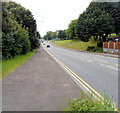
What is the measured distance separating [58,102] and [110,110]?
2.04 m

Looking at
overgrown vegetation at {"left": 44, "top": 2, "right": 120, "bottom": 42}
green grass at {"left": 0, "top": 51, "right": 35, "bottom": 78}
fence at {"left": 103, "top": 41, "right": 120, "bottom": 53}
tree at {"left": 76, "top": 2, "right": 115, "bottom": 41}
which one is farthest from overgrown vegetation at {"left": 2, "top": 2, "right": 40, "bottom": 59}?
fence at {"left": 103, "top": 41, "right": 120, "bottom": 53}

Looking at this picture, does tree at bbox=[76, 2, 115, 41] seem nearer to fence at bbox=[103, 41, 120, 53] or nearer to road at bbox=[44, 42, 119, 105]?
fence at bbox=[103, 41, 120, 53]

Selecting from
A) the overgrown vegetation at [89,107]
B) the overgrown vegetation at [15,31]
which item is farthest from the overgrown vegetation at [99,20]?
the overgrown vegetation at [89,107]

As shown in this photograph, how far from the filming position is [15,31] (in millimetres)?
22484

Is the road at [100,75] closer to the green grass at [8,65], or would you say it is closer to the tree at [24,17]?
the green grass at [8,65]

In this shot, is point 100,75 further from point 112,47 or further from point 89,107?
point 112,47

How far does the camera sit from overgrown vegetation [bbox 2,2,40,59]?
18.7 meters

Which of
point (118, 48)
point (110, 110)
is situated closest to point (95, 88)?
point (110, 110)

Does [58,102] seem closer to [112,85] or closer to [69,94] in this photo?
[69,94]

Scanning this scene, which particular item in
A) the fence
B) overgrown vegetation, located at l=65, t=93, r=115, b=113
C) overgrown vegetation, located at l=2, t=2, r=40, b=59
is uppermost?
overgrown vegetation, located at l=2, t=2, r=40, b=59

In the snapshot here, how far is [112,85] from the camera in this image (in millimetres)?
8531

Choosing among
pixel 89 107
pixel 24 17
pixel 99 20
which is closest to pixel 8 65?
pixel 89 107

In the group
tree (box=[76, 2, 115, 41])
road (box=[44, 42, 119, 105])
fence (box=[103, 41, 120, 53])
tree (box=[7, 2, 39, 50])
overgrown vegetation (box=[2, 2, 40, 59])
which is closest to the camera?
road (box=[44, 42, 119, 105])

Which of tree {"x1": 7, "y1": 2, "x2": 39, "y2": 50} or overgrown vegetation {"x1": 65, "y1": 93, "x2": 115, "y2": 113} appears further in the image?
tree {"x1": 7, "y1": 2, "x2": 39, "y2": 50}
